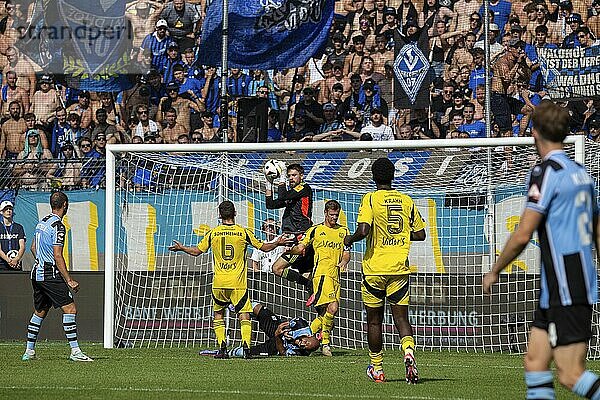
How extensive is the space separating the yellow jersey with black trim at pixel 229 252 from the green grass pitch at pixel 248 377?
103cm

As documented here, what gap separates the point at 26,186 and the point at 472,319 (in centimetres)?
727

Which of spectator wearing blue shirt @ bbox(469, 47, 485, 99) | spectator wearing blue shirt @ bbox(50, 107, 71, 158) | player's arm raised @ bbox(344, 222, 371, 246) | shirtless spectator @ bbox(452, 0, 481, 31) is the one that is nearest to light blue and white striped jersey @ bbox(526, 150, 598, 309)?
player's arm raised @ bbox(344, 222, 371, 246)

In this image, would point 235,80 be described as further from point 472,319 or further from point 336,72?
point 472,319

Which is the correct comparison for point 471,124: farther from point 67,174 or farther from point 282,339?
point 67,174

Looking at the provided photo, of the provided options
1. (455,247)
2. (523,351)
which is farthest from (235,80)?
(523,351)

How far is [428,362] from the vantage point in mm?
13344

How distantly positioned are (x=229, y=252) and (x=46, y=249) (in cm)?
231

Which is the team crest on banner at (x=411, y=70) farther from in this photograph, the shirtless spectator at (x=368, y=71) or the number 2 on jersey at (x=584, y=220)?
the number 2 on jersey at (x=584, y=220)

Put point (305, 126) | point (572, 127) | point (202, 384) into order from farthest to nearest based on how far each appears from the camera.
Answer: point (305, 126) → point (572, 127) → point (202, 384)

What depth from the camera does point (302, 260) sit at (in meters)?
15.0

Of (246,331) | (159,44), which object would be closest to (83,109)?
(159,44)

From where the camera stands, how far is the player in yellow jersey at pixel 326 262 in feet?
47.5

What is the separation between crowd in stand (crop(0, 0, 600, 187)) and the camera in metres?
16.8

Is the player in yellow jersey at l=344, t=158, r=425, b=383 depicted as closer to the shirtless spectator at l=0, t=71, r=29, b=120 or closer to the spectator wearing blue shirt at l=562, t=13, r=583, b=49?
the spectator wearing blue shirt at l=562, t=13, r=583, b=49
